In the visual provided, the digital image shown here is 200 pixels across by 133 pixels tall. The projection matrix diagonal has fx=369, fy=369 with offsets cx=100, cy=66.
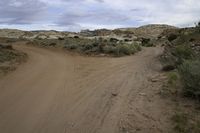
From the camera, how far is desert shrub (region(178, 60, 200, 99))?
1182cm

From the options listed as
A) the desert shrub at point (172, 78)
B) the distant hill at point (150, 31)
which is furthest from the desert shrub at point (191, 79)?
the distant hill at point (150, 31)

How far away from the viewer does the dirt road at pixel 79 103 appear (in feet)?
31.2

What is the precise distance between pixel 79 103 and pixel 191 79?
147 inches

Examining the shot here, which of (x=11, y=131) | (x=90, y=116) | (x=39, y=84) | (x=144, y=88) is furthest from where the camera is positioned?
(x=39, y=84)

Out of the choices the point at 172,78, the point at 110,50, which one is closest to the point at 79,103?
the point at 172,78

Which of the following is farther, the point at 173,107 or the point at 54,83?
the point at 54,83

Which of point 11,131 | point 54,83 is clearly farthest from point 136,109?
point 54,83

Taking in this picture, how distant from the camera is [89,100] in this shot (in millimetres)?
12336

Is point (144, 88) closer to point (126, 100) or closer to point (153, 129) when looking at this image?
point (126, 100)

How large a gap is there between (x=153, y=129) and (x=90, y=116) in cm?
198

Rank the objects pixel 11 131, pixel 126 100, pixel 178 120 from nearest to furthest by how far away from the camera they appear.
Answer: pixel 11 131 → pixel 178 120 → pixel 126 100

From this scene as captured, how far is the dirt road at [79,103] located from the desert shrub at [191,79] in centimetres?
107

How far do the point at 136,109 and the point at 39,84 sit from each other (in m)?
5.72

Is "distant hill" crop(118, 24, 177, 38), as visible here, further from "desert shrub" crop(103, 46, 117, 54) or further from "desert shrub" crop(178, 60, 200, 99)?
"desert shrub" crop(178, 60, 200, 99)
